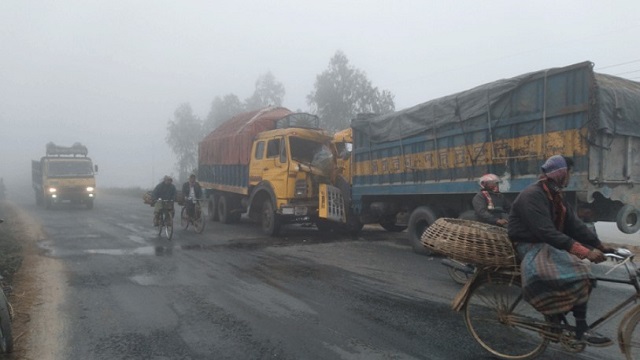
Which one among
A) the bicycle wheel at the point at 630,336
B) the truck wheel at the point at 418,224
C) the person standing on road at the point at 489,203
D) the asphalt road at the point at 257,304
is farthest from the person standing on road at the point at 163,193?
the bicycle wheel at the point at 630,336

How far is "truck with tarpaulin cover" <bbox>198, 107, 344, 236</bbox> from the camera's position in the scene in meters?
11.6

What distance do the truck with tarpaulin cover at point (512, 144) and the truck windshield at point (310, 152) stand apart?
→ 1.63 m

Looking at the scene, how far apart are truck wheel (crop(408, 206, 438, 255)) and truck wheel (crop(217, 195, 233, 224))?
24.2 ft

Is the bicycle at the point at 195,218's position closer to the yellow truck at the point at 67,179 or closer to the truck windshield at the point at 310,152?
the truck windshield at the point at 310,152

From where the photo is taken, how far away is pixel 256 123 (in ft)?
44.8

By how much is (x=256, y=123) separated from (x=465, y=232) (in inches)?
411

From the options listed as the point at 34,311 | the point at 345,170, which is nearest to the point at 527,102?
the point at 345,170

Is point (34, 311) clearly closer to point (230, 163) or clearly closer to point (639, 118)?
point (639, 118)

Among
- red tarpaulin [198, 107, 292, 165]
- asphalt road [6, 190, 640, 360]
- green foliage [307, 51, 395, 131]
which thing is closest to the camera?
asphalt road [6, 190, 640, 360]

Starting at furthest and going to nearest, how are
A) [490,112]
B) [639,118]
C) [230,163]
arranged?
[230,163] → [490,112] → [639,118]

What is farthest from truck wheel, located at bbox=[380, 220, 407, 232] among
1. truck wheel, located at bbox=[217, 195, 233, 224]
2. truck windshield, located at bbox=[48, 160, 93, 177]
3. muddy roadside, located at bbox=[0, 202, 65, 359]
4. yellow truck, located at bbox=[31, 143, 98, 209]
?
truck windshield, located at bbox=[48, 160, 93, 177]

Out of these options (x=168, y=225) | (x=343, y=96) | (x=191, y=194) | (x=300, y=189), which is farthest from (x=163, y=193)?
(x=343, y=96)

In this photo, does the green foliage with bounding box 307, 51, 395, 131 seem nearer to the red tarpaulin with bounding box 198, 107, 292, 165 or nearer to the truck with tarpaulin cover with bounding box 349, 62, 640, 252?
the red tarpaulin with bounding box 198, 107, 292, 165

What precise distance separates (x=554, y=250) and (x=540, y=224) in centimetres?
21
